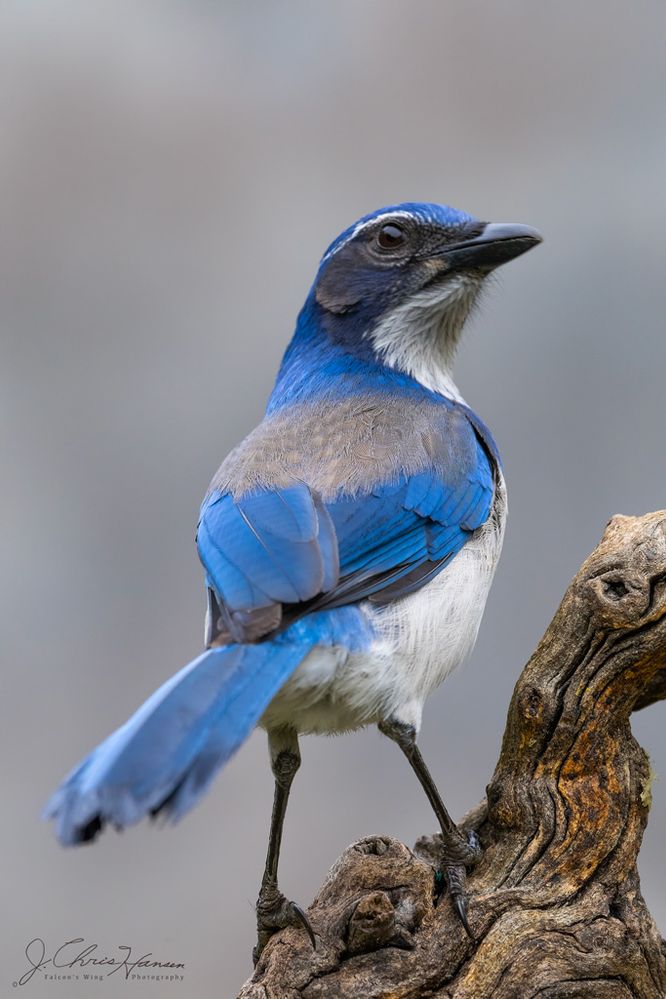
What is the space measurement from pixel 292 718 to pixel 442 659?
0.48 meters

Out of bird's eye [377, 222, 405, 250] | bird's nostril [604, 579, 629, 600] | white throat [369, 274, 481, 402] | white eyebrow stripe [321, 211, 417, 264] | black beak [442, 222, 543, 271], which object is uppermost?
white eyebrow stripe [321, 211, 417, 264]

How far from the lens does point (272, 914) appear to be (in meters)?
3.83

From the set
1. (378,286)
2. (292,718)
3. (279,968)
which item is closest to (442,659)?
(292,718)

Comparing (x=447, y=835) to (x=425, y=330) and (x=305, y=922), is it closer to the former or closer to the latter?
(x=305, y=922)

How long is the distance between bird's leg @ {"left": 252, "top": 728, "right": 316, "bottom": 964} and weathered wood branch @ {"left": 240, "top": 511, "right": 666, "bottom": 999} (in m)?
0.07

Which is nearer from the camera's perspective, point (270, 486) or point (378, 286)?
point (270, 486)

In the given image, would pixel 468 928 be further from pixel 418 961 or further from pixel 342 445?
pixel 342 445

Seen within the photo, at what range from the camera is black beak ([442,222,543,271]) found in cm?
430

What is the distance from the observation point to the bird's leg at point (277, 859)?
3797 mm

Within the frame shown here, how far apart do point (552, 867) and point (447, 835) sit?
319mm

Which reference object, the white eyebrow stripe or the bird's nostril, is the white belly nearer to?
the bird's nostril

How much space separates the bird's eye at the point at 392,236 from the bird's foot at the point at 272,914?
84.4 inches

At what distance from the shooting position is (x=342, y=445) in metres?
3.94

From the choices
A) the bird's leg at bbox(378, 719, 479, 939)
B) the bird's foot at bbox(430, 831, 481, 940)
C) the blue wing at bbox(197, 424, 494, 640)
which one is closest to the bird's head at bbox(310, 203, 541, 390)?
the blue wing at bbox(197, 424, 494, 640)
